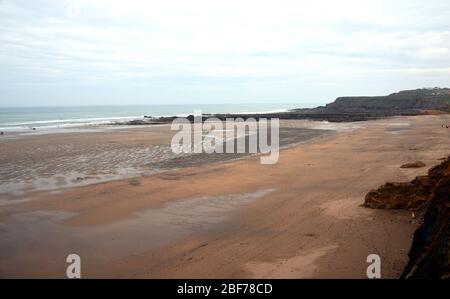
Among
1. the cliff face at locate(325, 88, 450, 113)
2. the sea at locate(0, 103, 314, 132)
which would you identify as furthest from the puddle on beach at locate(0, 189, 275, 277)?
the cliff face at locate(325, 88, 450, 113)

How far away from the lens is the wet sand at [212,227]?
6.67 meters

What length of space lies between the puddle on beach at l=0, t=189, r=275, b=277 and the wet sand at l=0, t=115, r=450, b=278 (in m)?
0.02

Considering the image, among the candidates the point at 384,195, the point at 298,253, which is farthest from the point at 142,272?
the point at 384,195

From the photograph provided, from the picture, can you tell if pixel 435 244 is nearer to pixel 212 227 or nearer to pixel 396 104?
pixel 212 227

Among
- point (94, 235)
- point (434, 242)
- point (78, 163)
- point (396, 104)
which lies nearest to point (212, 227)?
point (94, 235)

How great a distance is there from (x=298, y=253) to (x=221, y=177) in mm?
7989

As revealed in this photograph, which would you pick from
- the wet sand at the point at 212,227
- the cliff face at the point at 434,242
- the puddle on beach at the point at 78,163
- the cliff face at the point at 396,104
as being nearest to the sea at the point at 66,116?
the puddle on beach at the point at 78,163

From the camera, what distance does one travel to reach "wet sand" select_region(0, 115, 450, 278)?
21.9ft

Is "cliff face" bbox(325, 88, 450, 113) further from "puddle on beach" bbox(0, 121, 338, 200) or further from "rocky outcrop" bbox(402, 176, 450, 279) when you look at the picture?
"rocky outcrop" bbox(402, 176, 450, 279)

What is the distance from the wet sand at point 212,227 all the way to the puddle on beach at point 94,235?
0.07ft

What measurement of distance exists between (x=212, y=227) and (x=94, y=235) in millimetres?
2400

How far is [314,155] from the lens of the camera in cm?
2016
